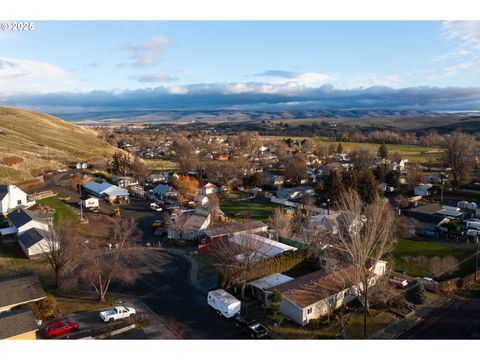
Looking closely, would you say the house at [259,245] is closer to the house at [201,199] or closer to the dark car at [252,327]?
the dark car at [252,327]

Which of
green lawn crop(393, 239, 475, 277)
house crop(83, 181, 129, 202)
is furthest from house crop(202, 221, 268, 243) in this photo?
house crop(83, 181, 129, 202)

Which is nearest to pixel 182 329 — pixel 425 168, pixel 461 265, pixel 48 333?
pixel 48 333

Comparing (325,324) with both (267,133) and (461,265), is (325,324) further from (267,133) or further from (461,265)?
(267,133)

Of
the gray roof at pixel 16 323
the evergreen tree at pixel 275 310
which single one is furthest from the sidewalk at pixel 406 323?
the gray roof at pixel 16 323

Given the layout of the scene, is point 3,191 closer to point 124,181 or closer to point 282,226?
point 124,181

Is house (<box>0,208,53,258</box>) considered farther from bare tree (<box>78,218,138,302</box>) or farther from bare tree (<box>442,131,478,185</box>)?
bare tree (<box>442,131,478,185</box>)

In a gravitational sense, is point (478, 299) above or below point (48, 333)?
below

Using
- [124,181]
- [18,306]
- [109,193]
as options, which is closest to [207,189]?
[109,193]
